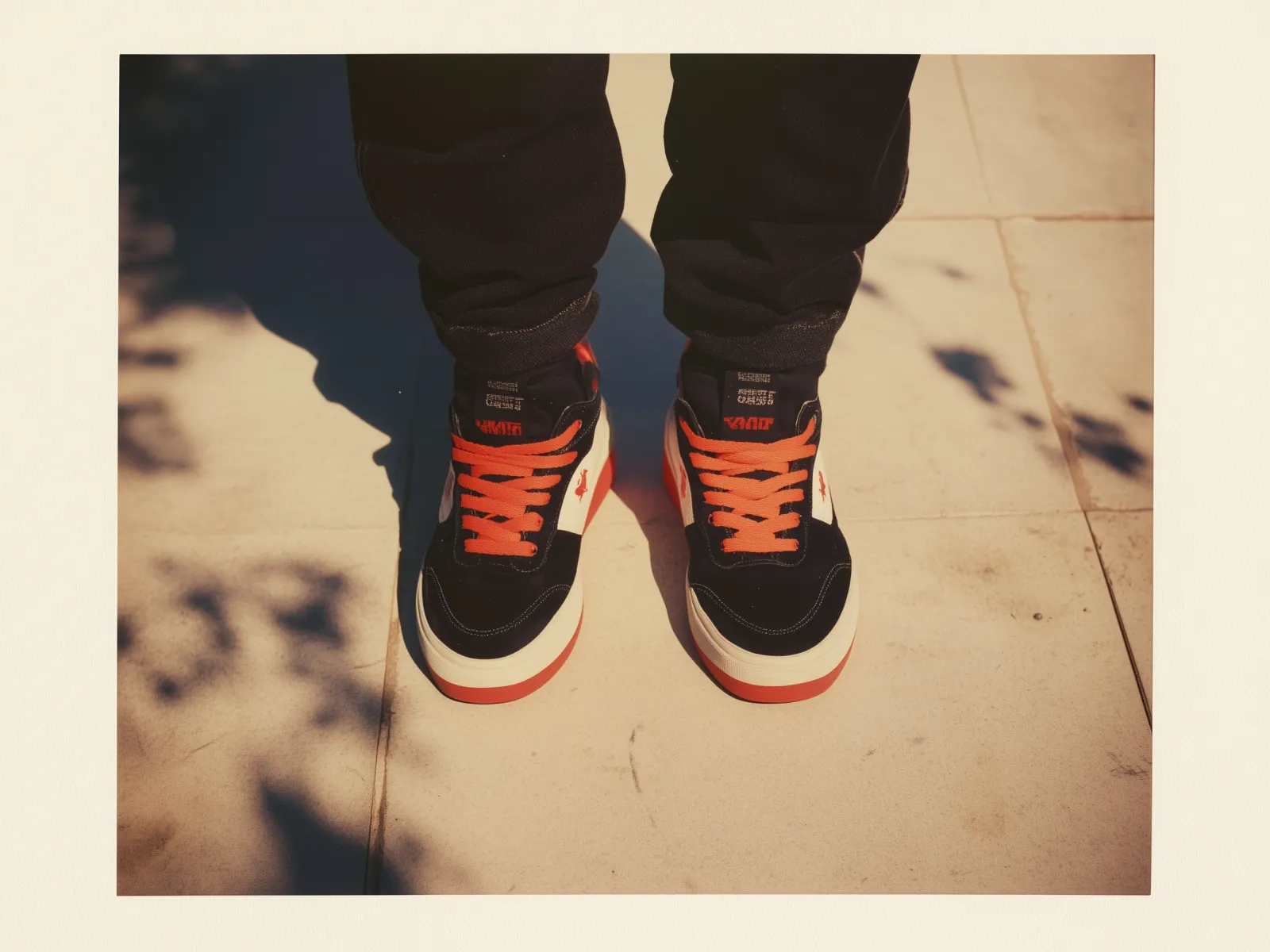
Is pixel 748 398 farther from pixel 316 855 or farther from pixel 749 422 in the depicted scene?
pixel 316 855

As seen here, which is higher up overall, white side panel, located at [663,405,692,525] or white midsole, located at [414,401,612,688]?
white side panel, located at [663,405,692,525]

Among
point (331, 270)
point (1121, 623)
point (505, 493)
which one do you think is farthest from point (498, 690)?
point (331, 270)

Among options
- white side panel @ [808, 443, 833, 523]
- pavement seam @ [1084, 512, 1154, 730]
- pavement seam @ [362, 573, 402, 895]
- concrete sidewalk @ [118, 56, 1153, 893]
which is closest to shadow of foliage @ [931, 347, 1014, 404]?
concrete sidewalk @ [118, 56, 1153, 893]

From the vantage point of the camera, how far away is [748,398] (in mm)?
1486

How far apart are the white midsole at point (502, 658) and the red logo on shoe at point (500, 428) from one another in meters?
0.27

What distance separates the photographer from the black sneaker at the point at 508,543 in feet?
4.81

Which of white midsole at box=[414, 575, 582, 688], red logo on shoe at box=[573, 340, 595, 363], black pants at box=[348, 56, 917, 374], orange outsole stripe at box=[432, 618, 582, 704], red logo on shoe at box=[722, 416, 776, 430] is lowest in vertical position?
orange outsole stripe at box=[432, 618, 582, 704]

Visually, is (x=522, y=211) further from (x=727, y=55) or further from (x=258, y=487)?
(x=258, y=487)

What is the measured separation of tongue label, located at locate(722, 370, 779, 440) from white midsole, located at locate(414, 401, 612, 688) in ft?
1.21

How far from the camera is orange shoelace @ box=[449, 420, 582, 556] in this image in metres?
1.51

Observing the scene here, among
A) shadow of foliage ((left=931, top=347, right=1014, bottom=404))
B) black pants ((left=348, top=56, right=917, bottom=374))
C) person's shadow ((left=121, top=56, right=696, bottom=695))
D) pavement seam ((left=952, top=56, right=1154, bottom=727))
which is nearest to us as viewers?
black pants ((left=348, top=56, right=917, bottom=374))

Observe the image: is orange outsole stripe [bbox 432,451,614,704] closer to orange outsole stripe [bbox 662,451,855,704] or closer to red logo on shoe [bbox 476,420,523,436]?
orange outsole stripe [bbox 662,451,855,704]

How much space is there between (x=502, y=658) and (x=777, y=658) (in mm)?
426

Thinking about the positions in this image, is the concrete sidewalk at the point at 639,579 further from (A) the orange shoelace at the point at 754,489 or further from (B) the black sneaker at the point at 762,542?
(A) the orange shoelace at the point at 754,489
